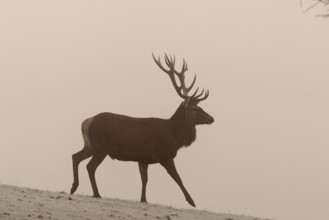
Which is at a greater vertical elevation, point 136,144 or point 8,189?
point 136,144

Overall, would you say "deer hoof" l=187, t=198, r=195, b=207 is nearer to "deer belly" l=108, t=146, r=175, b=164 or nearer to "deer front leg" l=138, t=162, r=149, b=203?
"deer front leg" l=138, t=162, r=149, b=203

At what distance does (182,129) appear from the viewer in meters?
13.5

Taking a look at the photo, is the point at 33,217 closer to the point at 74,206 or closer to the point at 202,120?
the point at 74,206

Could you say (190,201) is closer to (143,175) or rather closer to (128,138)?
(143,175)

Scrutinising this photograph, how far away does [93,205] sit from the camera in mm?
11297

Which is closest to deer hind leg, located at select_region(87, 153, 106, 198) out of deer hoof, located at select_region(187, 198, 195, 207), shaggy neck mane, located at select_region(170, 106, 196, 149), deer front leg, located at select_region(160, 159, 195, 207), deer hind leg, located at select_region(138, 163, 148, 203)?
deer hind leg, located at select_region(138, 163, 148, 203)

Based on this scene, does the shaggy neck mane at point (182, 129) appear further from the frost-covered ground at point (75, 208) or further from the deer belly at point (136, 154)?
the frost-covered ground at point (75, 208)

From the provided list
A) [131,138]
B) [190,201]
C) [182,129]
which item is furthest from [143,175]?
[182,129]

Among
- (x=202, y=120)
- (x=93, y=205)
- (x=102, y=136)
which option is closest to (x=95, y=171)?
(x=102, y=136)

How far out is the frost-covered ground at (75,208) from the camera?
10.3 m

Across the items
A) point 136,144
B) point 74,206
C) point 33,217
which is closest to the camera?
point 33,217

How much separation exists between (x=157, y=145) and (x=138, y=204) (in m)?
1.31

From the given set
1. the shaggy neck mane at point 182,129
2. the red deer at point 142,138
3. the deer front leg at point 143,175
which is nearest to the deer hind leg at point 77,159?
the red deer at point 142,138

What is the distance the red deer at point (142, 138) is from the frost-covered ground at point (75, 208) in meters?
0.77
